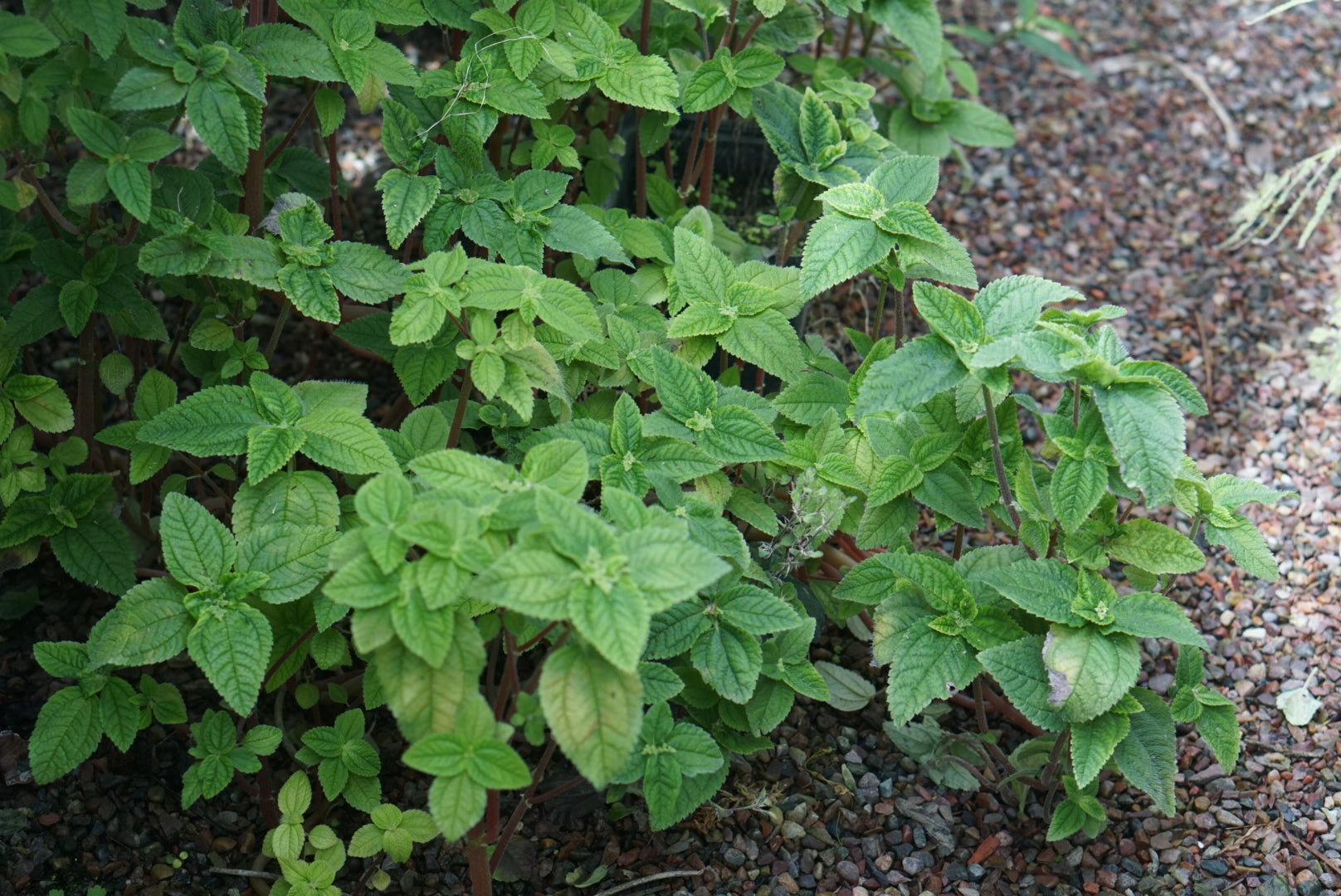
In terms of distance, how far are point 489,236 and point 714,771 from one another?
3.60 feet

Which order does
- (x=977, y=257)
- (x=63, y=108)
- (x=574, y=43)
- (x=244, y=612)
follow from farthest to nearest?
1. (x=977, y=257)
2. (x=574, y=43)
3. (x=63, y=108)
4. (x=244, y=612)

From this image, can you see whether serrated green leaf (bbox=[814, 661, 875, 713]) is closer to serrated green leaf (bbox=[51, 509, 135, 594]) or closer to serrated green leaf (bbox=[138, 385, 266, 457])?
serrated green leaf (bbox=[138, 385, 266, 457])

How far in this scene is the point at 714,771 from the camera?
7.09ft

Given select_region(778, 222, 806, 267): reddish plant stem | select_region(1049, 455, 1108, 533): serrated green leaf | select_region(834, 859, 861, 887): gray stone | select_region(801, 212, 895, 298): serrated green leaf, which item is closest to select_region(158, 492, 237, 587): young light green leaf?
select_region(801, 212, 895, 298): serrated green leaf

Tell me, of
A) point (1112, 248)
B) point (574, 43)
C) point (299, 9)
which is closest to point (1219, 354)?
point (1112, 248)

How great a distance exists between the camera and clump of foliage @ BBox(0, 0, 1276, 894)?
5.80 ft

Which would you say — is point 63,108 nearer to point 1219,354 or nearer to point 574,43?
point 574,43

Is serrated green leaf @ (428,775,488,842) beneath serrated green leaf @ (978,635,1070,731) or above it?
beneath

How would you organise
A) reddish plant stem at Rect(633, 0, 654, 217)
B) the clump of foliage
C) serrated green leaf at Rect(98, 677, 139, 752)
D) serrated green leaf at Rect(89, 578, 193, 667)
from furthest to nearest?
1. reddish plant stem at Rect(633, 0, 654, 217)
2. serrated green leaf at Rect(98, 677, 139, 752)
3. serrated green leaf at Rect(89, 578, 193, 667)
4. the clump of foliage

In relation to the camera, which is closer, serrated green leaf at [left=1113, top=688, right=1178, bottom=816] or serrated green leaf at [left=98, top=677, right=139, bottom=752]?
serrated green leaf at [left=98, top=677, right=139, bottom=752]

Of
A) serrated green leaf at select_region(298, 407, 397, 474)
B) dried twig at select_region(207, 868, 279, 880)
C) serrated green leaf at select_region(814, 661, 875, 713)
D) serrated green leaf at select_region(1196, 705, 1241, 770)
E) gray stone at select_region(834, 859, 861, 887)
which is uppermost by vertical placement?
serrated green leaf at select_region(298, 407, 397, 474)

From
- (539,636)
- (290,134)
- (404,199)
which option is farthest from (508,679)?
(290,134)

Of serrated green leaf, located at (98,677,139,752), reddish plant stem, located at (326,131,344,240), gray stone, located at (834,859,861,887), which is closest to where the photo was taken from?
serrated green leaf, located at (98,677,139,752)

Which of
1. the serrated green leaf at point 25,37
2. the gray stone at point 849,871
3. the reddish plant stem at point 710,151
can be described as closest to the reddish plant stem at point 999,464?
the gray stone at point 849,871
